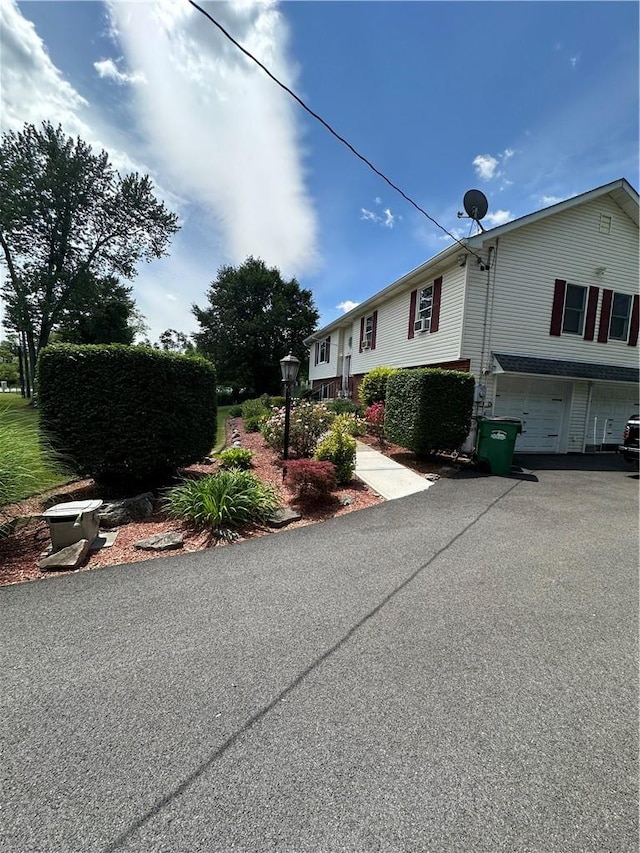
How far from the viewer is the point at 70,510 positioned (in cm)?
393

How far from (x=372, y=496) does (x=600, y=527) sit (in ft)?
11.0

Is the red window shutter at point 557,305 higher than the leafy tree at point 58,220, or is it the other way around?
the leafy tree at point 58,220

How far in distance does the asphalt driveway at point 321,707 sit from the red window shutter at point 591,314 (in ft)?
34.5

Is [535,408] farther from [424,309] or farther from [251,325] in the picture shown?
[251,325]

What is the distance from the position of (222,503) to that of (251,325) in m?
28.1

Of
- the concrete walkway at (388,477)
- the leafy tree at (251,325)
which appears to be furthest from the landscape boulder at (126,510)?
the leafy tree at (251,325)

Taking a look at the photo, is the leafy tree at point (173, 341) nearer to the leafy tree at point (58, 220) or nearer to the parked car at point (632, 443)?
the leafy tree at point (58, 220)

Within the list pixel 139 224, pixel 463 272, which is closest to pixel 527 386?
pixel 463 272

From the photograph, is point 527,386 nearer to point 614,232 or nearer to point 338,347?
point 614,232

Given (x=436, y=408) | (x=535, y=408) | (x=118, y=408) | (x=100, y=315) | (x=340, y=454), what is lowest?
(x=340, y=454)

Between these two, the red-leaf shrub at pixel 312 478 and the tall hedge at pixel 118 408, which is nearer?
the tall hedge at pixel 118 408

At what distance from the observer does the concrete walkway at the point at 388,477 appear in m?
6.55

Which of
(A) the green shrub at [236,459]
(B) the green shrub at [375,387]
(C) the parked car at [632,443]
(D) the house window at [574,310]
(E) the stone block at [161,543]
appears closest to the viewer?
(E) the stone block at [161,543]

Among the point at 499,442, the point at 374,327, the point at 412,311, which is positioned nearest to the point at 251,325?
the point at 374,327
